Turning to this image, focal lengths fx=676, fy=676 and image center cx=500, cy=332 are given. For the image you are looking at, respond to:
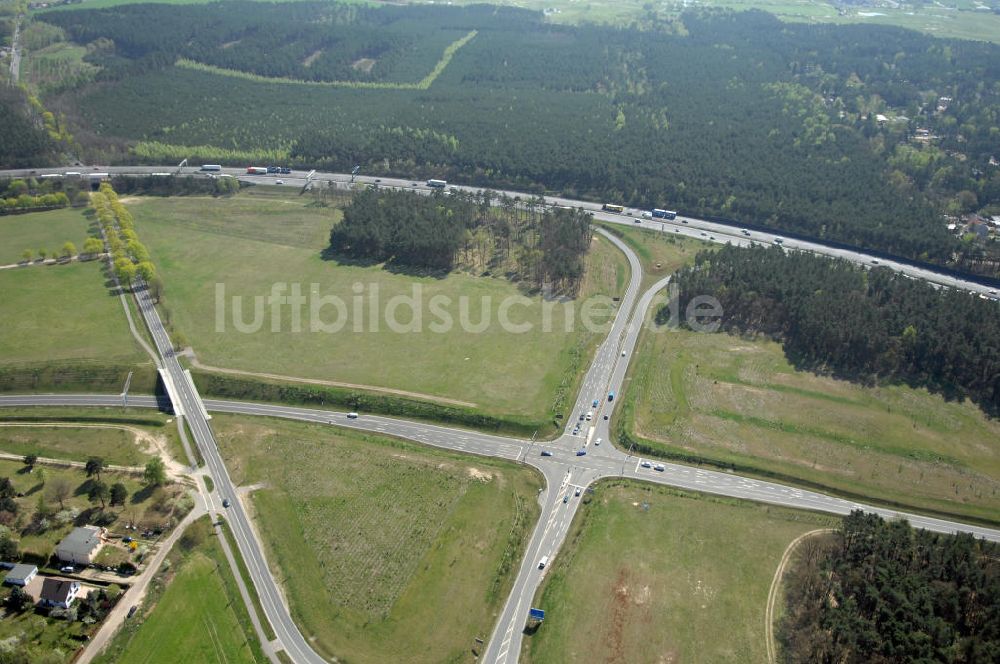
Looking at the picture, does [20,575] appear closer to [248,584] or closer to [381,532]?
[248,584]

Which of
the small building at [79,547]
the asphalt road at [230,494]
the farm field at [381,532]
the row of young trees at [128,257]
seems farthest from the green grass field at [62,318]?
the small building at [79,547]

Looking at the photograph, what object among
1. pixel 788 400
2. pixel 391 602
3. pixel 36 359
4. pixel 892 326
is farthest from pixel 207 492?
pixel 892 326

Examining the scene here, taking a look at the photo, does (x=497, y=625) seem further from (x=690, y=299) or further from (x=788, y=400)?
(x=690, y=299)

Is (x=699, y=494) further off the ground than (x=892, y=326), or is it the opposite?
(x=892, y=326)

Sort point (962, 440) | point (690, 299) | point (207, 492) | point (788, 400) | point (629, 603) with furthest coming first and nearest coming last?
Result: point (690, 299), point (788, 400), point (962, 440), point (207, 492), point (629, 603)

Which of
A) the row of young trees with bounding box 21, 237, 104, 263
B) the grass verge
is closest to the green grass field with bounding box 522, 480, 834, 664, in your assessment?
the grass verge

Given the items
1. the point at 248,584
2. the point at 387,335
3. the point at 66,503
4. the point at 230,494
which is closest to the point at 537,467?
the point at 248,584

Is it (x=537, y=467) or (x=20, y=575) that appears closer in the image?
(x=20, y=575)
